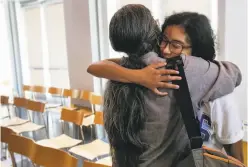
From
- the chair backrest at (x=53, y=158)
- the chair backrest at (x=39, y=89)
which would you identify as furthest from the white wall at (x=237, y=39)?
the chair backrest at (x=39, y=89)

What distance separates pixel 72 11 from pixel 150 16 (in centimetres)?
413

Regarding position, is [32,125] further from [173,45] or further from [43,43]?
[173,45]

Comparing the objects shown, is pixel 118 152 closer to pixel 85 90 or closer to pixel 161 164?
→ pixel 161 164

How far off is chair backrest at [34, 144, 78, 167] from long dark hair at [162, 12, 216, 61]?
118cm

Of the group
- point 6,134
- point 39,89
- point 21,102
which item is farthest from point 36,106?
point 39,89

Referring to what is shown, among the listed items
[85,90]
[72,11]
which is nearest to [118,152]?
[85,90]

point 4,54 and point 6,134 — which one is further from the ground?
point 4,54

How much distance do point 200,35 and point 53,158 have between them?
146 centimetres

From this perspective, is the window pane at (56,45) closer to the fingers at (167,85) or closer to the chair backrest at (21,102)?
the chair backrest at (21,102)

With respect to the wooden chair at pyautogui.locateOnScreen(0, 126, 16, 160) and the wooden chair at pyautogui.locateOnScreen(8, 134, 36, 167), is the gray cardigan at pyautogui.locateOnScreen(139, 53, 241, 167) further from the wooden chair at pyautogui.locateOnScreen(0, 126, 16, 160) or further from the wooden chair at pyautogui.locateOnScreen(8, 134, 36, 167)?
the wooden chair at pyautogui.locateOnScreen(0, 126, 16, 160)

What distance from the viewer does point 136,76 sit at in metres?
0.82

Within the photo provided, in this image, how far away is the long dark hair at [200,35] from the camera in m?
0.89

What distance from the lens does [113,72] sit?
35.3 inches

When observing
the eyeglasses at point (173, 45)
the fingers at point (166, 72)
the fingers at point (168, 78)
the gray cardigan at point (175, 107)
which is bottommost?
the gray cardigan at point (175, 107)
